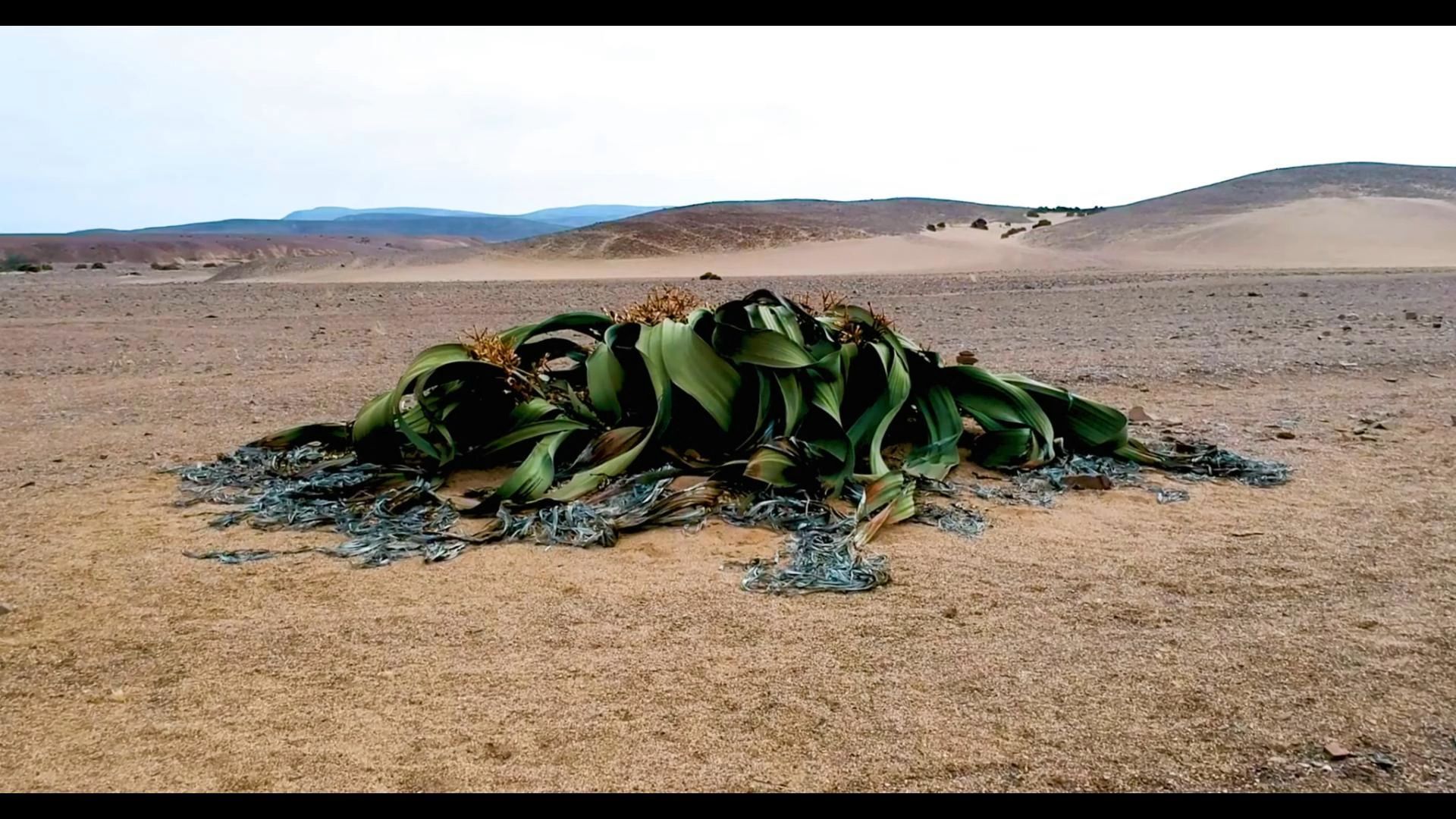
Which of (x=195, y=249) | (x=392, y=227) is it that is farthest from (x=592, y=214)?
(x=195, y=249)

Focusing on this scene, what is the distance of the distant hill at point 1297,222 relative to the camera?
2452 centimetres

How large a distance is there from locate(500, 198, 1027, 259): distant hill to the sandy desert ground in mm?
26971

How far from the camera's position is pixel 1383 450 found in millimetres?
3828

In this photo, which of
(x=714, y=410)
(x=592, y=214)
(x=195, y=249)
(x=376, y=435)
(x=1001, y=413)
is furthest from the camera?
(x=592, y=214)

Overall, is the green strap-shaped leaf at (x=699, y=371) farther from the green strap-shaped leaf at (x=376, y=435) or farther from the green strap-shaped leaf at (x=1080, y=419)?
the green strap-shaped leaf at (x=1080, y=419)

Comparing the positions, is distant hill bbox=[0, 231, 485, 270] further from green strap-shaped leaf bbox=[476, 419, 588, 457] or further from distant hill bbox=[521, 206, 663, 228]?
distant hill bbox=[521, 206, 663, 228]

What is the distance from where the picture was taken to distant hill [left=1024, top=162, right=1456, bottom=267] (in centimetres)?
2452

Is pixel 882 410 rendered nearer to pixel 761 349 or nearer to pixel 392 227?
pixel 761 349

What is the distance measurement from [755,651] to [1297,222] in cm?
3085

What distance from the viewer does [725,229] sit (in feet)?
109

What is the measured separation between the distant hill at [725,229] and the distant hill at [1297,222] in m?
6.94

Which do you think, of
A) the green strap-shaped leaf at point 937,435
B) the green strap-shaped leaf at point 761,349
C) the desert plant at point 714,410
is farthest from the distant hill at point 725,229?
the green strap-shaped leaf at point 761,349

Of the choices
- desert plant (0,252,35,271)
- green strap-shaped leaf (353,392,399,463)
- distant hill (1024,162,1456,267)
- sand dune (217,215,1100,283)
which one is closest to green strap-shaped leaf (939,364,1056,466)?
green strap-shaped leaf (353,392,399,463)

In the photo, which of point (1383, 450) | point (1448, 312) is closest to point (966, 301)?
point (1448, 312)
